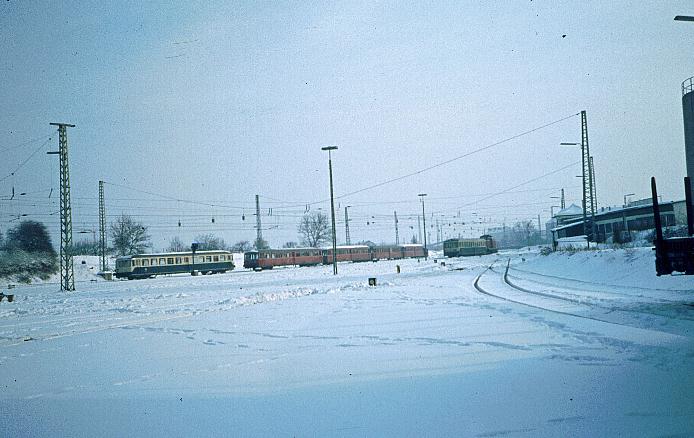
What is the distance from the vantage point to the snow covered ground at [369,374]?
4.67 meters

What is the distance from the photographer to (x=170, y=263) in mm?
55531

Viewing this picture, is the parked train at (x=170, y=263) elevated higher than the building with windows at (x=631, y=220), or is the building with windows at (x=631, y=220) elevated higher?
the building with windows at (x=631, y=220)

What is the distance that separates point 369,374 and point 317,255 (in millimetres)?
63858

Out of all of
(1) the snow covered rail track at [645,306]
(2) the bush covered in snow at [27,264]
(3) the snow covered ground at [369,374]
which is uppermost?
(2) the bush covered in snow at [27,264]

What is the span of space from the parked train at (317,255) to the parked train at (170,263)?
14.0 feet

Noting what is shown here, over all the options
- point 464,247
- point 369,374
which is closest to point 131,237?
point 464,247

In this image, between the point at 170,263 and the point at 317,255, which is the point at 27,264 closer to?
the point at 170,263

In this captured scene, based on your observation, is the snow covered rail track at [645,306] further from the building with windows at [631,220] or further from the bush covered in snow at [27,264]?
the bush covered in snow at [27,264]

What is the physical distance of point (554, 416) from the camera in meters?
4.55

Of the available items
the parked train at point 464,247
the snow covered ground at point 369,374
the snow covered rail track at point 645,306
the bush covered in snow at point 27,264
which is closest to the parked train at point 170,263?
the bush covered in snow at point 27,264

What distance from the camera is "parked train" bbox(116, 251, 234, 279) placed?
5347cm

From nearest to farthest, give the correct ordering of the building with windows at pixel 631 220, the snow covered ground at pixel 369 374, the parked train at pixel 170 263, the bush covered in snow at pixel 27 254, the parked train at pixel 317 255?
1. the snow covered ground at pixel 369 374
2. the building with windows at pixel 631 220
3. the bush covered in snow at pixel 27 254
4. the parked train at pixel 170 263
5. the parked train at pixel 317 255

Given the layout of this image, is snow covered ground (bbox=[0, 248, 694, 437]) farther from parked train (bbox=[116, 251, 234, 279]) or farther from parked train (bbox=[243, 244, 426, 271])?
parked train (bbox=[243, 244, 426, 271])

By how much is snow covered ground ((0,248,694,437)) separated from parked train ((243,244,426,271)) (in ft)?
166
